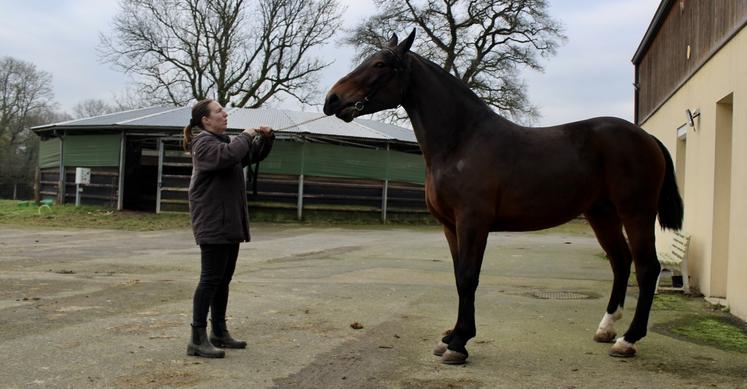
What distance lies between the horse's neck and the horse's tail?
1.56 meters

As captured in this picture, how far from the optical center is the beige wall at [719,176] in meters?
6.27

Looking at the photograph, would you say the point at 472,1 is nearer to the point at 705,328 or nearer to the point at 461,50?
the point at 461,50

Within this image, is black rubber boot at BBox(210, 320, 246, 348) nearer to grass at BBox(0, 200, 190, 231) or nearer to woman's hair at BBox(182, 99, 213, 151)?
woman's hair at BBox(182, 99, 213, 151)

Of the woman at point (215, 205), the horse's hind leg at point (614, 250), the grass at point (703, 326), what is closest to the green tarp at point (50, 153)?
the woman at point (215, 205)

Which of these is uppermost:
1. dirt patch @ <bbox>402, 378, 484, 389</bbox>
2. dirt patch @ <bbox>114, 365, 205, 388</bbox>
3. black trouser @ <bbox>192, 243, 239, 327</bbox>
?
black trouser @ <bbox>192, 243, 239, 327</bbox>

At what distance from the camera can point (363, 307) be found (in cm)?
646

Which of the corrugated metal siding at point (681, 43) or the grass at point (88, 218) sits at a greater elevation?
the corrugated metal siding at point (681, 43)

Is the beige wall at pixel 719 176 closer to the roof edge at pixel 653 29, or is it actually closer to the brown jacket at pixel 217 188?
the roof edge at pixel 653 29

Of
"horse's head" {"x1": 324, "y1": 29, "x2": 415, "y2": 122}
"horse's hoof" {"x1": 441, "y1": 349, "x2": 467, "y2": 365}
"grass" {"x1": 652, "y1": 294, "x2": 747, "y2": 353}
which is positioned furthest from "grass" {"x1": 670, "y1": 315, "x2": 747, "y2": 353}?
"horse's head" {"x1": 324, "y1": 29, "x2": 415, "y2": 122}

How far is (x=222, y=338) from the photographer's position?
4656 millimetres

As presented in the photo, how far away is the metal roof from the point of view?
22.0m

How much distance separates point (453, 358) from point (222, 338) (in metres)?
1.70

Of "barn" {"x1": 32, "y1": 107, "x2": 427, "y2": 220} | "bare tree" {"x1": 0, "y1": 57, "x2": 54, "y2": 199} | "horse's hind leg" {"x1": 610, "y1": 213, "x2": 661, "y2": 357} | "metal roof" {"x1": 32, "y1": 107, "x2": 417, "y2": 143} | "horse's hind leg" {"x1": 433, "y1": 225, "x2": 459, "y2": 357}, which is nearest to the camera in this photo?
"horse's hind leg" {"x1": 433, "y1": 225, "x2": 459, "y2": 357}

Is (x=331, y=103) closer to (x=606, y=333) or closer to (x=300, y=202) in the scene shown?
(x=606, y=333)
